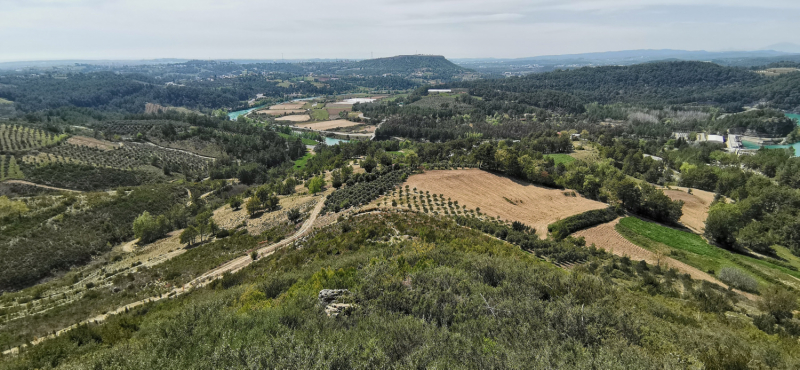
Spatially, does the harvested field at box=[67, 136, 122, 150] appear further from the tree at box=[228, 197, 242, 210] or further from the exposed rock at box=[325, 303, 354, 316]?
the exposed rock at box=[325, 303, 354, 316]

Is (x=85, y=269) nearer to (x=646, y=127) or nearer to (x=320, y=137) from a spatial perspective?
(x=320, y=137)

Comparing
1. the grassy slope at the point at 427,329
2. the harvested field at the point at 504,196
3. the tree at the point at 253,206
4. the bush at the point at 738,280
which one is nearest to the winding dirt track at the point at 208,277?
the grassy slope at the point at 427,329

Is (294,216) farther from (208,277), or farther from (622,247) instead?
(622,247)

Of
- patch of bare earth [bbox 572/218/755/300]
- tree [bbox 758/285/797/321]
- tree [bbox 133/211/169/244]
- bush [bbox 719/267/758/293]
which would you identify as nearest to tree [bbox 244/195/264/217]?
tree [bbox 133/211/169/244]

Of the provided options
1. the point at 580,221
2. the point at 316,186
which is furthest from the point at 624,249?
the point at 316,186

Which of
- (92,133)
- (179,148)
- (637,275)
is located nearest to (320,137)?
(179,148)

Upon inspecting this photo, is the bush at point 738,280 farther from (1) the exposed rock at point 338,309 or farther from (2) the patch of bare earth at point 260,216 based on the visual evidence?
(2) the patch of bare earth at point 260,216
